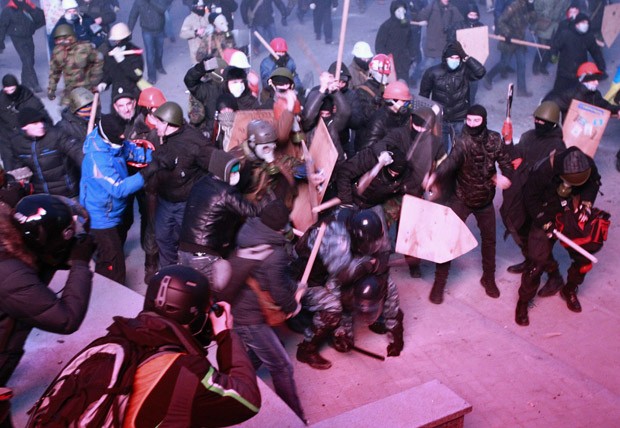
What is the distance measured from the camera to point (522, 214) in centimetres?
670

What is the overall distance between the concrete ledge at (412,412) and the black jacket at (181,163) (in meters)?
2.90

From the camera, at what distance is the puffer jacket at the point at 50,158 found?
6562 millimetres

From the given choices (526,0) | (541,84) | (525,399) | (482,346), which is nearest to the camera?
(525,399)

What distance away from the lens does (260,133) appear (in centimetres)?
589

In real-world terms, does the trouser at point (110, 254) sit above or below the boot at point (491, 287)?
above

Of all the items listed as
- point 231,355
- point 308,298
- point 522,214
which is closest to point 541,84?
point 522,214

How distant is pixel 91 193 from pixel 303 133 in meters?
2.13

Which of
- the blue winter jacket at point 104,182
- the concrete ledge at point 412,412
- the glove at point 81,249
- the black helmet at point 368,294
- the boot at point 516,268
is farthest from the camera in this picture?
the boot at point 516,268

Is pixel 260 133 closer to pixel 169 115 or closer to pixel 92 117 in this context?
pixel 169 115

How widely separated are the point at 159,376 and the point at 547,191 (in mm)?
4717

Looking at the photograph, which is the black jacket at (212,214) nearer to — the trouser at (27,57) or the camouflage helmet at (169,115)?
the camouflage helmet at (169,115)

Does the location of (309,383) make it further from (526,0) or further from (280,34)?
(280,34)

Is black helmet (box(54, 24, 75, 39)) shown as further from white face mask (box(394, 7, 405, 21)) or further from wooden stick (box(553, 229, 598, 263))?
wooden stick (box(553, 229, 598, 263))

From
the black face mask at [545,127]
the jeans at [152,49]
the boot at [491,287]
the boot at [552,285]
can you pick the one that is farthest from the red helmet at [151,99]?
the jeans at [152,49]
